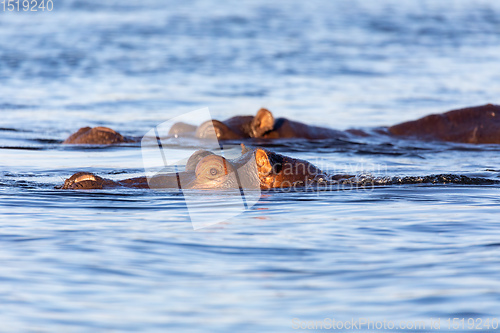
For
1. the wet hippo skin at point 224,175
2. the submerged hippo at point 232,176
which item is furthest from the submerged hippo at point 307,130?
the wet hippo skin at point 224,175

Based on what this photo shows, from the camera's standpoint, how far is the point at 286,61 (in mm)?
23859

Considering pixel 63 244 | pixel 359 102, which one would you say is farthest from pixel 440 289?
pixel 359 102

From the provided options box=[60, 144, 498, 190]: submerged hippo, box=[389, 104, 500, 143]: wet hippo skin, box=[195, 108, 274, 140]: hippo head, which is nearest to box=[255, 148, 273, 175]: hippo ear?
box=[60, 144, 498, 190]: submerged hippo

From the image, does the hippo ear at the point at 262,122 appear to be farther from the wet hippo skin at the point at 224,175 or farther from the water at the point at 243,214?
the wet hippo skin at the point at 224,175

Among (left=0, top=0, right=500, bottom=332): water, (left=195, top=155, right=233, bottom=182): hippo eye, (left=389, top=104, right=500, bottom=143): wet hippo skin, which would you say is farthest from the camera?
(left=389, top=104, right=500, bottom=143): wet hippo skin

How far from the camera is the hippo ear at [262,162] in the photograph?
23.5 ft

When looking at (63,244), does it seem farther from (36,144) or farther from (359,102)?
(359,102)

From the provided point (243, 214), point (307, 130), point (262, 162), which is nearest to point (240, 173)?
point (262, 162)

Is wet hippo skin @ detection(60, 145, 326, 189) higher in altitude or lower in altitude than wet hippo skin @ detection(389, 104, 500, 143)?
lower

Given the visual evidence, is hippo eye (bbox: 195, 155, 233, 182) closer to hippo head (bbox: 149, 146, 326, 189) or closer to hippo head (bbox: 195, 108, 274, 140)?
hippo head (bbox: 149, 146, 326, 189)

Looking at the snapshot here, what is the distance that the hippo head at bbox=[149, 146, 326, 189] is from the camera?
23.7 feet

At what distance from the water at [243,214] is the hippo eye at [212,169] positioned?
1.39 feet

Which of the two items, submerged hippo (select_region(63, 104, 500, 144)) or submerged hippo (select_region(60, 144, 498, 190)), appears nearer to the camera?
submerged hippo (select_region(60, 144, 498, 190))

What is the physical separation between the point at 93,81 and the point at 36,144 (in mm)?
7992
